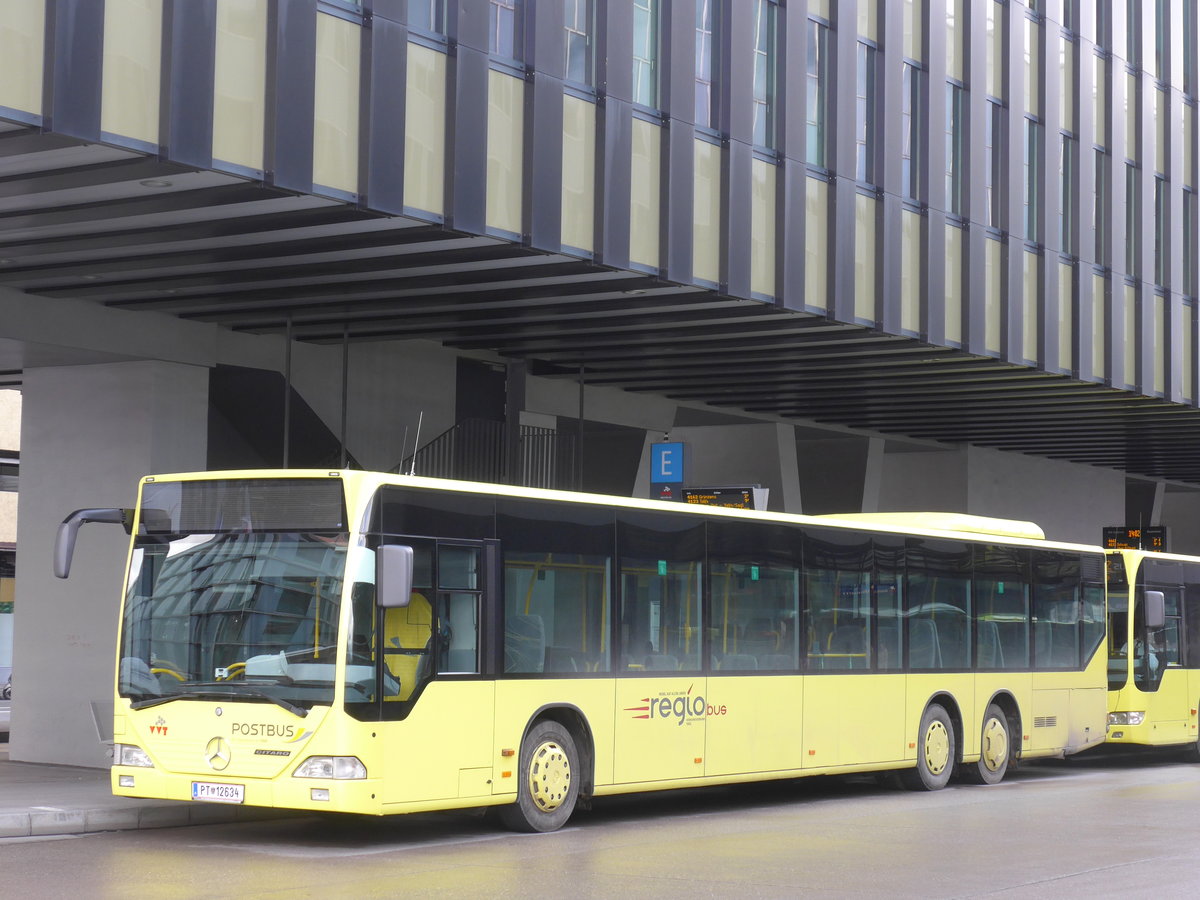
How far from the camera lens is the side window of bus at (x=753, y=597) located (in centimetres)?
1527

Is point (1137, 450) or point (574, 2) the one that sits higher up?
point (574, 2)

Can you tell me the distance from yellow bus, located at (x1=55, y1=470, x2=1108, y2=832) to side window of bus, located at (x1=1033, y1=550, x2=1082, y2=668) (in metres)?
3.06

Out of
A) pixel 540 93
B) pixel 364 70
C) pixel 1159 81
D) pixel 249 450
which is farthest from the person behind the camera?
pixel 1159 81

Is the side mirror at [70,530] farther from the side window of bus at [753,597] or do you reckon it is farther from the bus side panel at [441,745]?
the side window of bus at [753,597]

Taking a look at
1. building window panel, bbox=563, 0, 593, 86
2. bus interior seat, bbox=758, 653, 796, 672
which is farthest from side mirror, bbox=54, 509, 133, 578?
building window panel, bbox=563, 0, 593, 86

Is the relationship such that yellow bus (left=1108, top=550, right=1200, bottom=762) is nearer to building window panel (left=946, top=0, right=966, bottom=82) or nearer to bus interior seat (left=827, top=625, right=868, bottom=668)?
bus interior seat (left=827, top=625, right=868, bottom=668)

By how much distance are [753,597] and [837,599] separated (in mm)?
1529

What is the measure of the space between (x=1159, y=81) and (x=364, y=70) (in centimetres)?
2096

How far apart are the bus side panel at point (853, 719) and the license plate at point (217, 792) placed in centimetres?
633

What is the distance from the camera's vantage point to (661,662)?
14523mm

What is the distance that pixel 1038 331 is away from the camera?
24.9 m

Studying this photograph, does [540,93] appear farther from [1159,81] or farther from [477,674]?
[1159,81]

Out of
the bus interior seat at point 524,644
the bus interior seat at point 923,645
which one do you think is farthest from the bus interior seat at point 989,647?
the bus interior seat at point 524,644

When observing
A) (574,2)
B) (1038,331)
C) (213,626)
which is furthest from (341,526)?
(1038,331)
